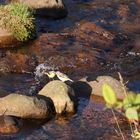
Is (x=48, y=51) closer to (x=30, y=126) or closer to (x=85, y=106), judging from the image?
(x=85, y=106)

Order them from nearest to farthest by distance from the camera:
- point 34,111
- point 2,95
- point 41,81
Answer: point 34,111 < point 2,95 < point 41,81

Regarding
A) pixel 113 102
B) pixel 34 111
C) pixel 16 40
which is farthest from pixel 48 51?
pixel 113 102

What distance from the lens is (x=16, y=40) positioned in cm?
980

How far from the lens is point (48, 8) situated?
1209 cm

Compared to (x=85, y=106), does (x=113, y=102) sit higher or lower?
higher

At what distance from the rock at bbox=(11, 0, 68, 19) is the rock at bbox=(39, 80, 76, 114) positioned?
4.85 meters

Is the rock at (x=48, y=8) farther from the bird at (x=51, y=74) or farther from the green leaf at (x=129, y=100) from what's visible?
the green leaf at (x=129, y=100)

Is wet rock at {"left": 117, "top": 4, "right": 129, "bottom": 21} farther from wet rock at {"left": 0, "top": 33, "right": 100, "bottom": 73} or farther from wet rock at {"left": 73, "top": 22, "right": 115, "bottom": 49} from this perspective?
Result: wet rock at {"left": 0, "top": 33, "right": 100, "bottom": 73}

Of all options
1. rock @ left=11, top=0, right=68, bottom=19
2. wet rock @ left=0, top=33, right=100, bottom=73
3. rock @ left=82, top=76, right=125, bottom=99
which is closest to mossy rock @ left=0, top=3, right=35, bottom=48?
wet rock @ left=0, top=33, right=100, bottom=73

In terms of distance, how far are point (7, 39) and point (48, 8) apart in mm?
2664

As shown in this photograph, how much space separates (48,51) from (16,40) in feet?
2.42

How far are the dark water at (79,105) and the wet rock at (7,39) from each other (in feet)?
3.42

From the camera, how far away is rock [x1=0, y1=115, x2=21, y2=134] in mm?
6340

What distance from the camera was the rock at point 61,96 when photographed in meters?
7.10
